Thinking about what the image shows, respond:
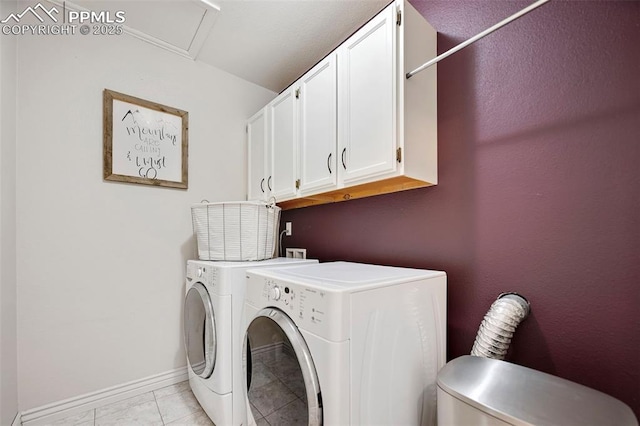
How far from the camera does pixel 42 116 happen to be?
5.61 ft

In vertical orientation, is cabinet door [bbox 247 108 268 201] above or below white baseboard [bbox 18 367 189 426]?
above

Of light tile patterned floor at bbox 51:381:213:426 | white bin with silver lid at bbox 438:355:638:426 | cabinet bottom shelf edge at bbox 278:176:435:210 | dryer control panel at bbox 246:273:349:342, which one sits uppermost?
cabinet bottom shelf edge at bbox 278:176:435:210

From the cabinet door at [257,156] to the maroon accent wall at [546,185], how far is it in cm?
130

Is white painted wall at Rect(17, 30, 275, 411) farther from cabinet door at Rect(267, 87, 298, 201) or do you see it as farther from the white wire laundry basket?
cabinet door at Rect(267, 87, 298, 201)

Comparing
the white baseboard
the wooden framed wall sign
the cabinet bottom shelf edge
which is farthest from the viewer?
the wooden framed wall sign

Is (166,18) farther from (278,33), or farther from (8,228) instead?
(8,228)

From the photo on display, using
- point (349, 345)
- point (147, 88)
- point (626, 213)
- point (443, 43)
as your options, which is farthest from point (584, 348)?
point (147, 88)

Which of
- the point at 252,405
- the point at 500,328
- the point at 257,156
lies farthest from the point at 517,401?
the point at 257,156

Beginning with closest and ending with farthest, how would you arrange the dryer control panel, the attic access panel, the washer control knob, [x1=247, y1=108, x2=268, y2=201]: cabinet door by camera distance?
the dryer control panel, the washer control knob, the attic access panel, [x1=247, y1=108, x2=268, y2=201]: cabinet door

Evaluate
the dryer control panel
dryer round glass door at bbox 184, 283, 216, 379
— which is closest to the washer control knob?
the dryer control panel

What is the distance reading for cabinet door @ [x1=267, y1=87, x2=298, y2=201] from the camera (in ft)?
6.62

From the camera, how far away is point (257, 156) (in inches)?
95.0

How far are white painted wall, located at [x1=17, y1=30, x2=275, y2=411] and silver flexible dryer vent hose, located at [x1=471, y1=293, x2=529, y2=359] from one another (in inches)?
81.0

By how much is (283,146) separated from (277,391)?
158cm
